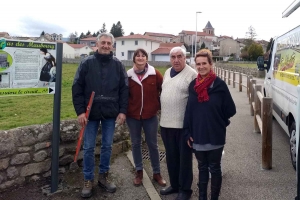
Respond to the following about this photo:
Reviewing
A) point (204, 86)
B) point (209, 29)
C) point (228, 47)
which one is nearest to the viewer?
point (204, 86)

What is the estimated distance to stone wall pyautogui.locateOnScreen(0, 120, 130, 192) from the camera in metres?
3.79

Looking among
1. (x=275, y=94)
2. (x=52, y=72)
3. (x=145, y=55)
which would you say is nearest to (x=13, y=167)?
(x=52, y=72)

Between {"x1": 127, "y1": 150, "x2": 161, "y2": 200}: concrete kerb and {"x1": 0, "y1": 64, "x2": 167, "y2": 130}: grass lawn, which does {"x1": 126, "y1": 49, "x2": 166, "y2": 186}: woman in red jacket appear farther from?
{"x1": 0, "y1": 64, "x2": 167, "y2": 130}: grass lawn

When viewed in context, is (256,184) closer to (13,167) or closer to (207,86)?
(207,86)

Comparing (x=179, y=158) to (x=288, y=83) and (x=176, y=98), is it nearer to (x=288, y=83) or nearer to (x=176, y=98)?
(x=176, y=98)

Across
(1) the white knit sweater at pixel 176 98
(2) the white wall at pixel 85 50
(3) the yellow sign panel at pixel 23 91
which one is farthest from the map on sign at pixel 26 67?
(2) the white wall at pixel 85 50

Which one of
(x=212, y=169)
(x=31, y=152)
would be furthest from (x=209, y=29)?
(x=212, y=169)

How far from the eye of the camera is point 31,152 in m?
4.00

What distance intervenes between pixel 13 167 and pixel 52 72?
49.3 inches

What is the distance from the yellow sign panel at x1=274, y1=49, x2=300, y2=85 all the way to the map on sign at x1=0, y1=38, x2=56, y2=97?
3560mm

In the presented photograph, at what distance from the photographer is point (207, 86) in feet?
11.1

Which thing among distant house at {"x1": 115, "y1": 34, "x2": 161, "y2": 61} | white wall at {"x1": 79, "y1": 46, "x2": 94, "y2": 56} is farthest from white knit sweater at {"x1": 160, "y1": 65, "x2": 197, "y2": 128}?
white wall at {"x1": 79, "y1": 46, "x2": 94, "y2": 56}

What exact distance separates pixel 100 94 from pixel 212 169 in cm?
157

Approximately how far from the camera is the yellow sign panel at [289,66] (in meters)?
5.04
